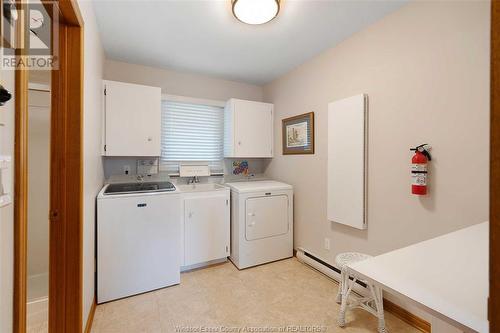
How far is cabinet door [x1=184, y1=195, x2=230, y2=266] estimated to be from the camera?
247 centimetres

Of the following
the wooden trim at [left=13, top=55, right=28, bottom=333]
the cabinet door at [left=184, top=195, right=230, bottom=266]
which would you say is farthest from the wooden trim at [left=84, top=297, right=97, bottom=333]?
the wooden trim at [left=13, top=55, right=28, bottom=333]

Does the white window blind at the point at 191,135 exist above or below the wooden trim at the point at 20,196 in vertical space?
above

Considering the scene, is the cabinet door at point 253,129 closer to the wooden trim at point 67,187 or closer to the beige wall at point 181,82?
the beige wall at point 181,82

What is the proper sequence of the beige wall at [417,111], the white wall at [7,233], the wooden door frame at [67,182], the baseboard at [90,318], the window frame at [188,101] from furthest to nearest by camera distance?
the window frame at [188,101]
the baseboard at [90,318]
the beige wall at [417,111]
the wooden door frame at [67,182]
the white wall at [7,233]

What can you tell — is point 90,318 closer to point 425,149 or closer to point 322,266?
point 322,266

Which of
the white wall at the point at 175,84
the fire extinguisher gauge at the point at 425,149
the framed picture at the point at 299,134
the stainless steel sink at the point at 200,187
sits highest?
the white wall at the point at 175,84

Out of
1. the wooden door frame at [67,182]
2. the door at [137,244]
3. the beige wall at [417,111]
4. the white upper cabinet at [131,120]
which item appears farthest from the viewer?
the white upper cabinet at [131,120]

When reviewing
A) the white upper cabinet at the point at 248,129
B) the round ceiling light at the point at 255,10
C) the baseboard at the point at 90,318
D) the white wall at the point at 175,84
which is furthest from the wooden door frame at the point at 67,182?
the white upper cabinet at the point at 248,129

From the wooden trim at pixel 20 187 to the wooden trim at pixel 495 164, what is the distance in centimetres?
109

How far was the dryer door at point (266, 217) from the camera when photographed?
8.63 ft

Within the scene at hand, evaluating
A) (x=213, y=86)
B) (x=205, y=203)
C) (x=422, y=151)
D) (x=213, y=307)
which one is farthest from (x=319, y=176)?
(x=213, y=86)

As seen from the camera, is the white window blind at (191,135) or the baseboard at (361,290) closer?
the baseboard at (361,290)

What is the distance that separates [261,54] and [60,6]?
71.5 inches

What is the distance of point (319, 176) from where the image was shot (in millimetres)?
2561
